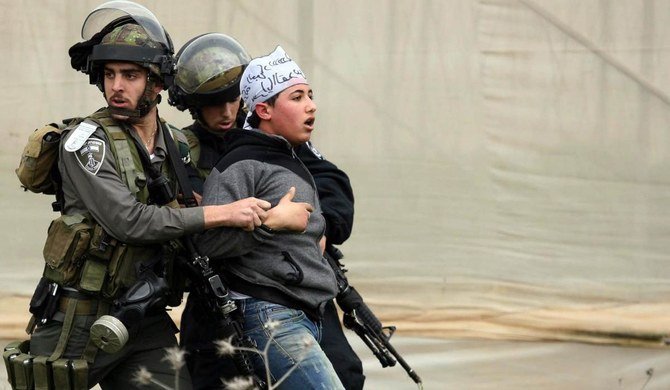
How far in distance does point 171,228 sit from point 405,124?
2249 mm

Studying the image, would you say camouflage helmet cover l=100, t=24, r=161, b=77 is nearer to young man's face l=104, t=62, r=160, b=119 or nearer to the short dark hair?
young man's face l=104, t=62, r=160, b=119

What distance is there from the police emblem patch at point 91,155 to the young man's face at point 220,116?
2.19 feet

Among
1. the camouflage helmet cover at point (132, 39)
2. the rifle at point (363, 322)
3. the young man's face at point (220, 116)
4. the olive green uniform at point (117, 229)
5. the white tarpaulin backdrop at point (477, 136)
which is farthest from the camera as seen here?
the white tarpaulin backdrop at point (477, 136)

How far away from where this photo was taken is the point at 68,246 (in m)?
4.08

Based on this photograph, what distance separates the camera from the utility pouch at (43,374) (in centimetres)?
415

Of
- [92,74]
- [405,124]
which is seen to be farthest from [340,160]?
[92,74]

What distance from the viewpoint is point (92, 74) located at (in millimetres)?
4270

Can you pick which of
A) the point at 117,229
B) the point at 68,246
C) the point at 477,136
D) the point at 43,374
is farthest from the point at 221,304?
the point at 477,136

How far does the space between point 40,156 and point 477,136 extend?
2.43 m

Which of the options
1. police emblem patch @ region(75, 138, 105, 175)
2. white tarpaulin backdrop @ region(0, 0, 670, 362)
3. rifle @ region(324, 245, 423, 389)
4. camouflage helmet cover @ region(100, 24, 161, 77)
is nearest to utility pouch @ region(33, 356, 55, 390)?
police emblem patch @ region(75, 138, 105, 175)

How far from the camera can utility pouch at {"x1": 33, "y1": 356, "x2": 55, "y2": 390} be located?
415cm

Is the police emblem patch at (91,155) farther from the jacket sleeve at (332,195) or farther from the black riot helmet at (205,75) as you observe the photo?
the jacket sleeve at (332,195)

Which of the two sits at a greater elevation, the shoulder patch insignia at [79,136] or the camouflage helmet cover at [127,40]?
the camouflage helmet cover at [127,40]

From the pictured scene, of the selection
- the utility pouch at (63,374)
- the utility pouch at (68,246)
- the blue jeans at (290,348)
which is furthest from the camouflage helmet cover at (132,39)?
the utility pouch at (63,374)
